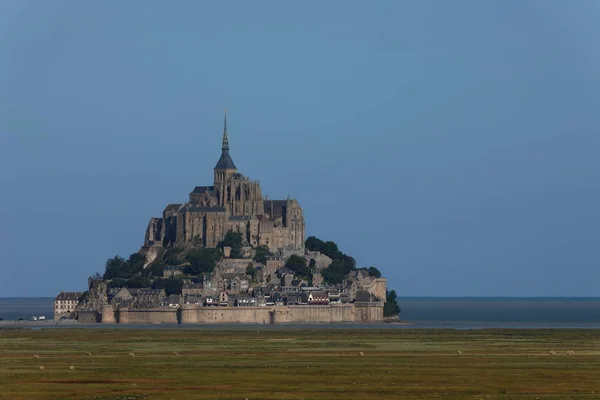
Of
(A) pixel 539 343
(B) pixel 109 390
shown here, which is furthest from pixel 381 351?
(B) pixel 109 390

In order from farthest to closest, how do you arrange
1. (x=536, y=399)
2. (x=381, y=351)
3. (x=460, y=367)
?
(x=381, y=351) → (x=460, y=367) → (x=536, y=399)

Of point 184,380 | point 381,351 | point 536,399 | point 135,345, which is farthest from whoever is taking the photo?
point 135,345

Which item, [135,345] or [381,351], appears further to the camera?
[135,345]

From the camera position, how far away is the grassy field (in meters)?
74.8

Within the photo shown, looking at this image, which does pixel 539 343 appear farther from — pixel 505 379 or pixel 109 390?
pixel 109 390

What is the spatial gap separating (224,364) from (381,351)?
1999 cm

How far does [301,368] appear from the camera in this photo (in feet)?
295

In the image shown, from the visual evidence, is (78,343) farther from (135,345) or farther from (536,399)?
(536,399)

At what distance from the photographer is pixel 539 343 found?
124 m

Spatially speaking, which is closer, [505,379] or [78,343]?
[505,379]

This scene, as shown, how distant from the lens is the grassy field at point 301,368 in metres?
74.8

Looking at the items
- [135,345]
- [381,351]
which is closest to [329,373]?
[381,351]

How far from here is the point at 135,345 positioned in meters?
122

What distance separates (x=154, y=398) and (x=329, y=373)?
1671 centimetres
